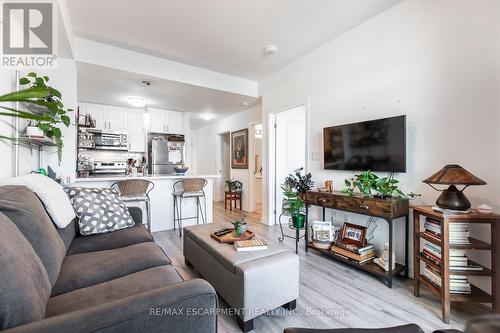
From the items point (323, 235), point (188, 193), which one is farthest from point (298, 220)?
point (188, 193)

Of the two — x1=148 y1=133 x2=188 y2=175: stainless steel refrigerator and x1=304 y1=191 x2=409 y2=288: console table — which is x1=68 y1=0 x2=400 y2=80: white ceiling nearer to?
x1=304 y1=191 x2=409 y2=288: console table

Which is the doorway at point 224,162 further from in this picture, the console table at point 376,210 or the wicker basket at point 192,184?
the console table at point 376,210

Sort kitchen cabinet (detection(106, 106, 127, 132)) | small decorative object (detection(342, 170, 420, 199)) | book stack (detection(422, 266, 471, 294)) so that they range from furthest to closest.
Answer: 1. kitchen cabinet (detection(106, 106, 127, 132))
2. small decorative object (detection(342, 170, 420, 199))
3. book stack (detection(422, 266, 471, 294))

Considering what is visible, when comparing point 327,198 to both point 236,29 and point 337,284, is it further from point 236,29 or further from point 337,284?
point 236,29

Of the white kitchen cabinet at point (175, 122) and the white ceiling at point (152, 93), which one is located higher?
the white ceiling at point (152, 93)

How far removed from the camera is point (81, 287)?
118cm

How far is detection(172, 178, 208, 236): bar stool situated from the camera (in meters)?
3.60

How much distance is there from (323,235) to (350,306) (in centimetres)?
98

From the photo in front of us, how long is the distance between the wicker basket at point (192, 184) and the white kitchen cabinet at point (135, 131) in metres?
2.43

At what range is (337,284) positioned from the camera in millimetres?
2094

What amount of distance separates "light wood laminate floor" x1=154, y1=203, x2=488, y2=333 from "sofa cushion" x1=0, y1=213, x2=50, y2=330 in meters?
1.11

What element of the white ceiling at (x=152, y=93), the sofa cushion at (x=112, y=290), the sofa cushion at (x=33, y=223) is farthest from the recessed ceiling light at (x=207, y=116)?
the sofa cushion at (x=112, y=290)

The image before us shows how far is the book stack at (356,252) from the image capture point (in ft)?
7.64

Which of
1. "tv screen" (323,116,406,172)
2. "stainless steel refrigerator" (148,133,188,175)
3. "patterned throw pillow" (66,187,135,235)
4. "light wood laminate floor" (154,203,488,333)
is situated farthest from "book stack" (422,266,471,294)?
"stainless steel refrigerator" (148,133,188,175)
